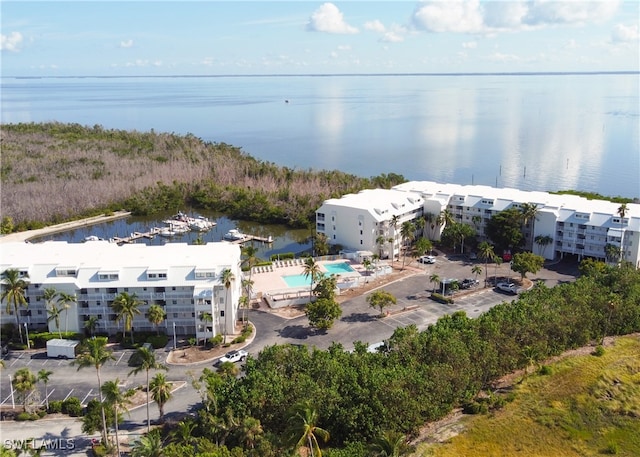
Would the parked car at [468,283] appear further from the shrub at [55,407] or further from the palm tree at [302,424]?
the shrub at [55,407]

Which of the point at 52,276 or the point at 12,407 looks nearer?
the point at 12,407

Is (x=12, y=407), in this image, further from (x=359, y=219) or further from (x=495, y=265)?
(x=495, y=265)

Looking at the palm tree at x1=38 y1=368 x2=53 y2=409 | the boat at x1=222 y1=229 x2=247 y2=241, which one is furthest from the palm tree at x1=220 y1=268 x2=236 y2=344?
the boat at x1=222 y1=229 x2=247 y2=241

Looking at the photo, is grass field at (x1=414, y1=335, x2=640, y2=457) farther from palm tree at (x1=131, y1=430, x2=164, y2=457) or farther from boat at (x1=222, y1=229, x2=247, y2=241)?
boat at (x1=222, y1=229, x2=247, y2=241)

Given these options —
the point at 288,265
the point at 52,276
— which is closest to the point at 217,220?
the point at 288,265

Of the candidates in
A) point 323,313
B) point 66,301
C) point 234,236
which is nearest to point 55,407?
point 66,301
